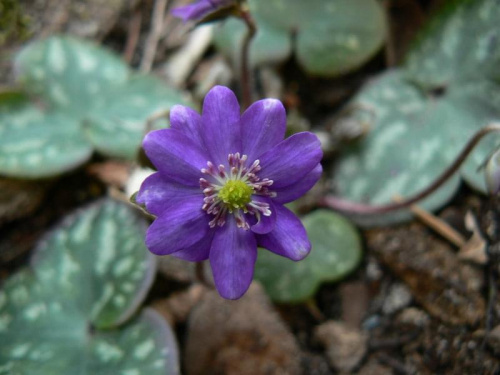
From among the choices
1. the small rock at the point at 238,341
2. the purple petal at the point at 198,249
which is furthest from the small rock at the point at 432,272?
the purple petal at the point at 198,249

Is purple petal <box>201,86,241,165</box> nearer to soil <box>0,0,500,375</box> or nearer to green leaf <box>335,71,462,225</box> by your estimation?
soil <box>0,0,500,375</box>

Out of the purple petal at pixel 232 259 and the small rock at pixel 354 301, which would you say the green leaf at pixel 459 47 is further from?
the purple petal at pixel 232 259

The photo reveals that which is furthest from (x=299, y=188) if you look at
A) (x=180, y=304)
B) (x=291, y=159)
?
(x=180, y=304)

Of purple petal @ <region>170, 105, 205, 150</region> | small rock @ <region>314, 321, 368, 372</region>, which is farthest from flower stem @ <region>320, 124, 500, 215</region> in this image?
purple petal @ <region>170, 105, 205, 150</region>

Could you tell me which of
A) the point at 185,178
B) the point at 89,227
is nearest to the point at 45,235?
the point at 89,227

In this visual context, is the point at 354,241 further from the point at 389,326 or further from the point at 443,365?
the point at 443,365

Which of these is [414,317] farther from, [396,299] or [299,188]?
[299,188]

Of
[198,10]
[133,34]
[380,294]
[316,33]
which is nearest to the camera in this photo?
[198,10]
